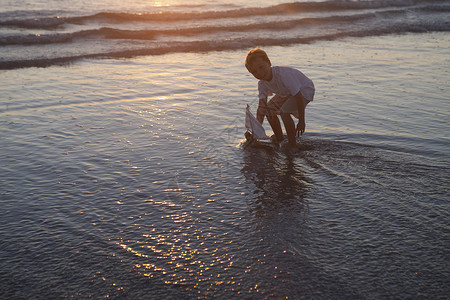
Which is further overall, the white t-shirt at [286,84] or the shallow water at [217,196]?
the white t-shirt at [286,84]

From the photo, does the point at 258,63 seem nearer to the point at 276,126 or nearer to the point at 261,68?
the point at 261,68

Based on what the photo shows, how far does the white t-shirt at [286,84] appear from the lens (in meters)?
5.18

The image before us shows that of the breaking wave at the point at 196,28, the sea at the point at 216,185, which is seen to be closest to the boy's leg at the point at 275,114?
the sea at the point at 216,185

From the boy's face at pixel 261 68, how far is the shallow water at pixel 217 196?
2.79 ft

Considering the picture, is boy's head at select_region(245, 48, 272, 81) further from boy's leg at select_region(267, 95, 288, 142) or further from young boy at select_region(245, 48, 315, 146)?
boy's leg at select_region(267, 95, 288, 142)

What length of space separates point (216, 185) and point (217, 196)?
255 millimetres

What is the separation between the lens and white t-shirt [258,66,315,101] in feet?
17.0

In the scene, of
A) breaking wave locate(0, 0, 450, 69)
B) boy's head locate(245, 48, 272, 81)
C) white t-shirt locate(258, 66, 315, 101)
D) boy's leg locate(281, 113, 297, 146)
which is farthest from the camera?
breaking wave locate(0, 0, 450, 69)

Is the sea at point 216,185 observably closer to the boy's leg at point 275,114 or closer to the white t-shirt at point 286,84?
the boy's leg at point 275,114

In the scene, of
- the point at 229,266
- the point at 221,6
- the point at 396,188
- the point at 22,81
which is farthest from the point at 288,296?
the point at 221,6

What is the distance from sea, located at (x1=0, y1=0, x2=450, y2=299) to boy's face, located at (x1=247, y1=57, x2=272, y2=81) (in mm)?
854

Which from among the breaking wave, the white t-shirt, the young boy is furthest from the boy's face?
the breaking wave

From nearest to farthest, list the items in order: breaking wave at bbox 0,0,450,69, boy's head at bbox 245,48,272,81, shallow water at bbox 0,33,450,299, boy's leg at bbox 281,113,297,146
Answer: shallow water at bbox 0,33,450,299 < boy's head at bbox 245,48,272,81 < boy's leg at bbox 281,113,297,146 < breaking wave at bbox 0,0,450,69

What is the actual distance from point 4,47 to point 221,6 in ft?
42.1
